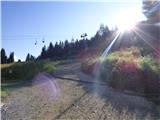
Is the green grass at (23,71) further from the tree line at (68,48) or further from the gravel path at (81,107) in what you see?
the tree line at (68,48)

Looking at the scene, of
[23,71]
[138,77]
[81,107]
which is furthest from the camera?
[23,71]

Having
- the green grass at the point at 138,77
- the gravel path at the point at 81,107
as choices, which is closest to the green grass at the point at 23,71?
the green grass at the point at 138,77

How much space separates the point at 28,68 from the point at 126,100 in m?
21.5

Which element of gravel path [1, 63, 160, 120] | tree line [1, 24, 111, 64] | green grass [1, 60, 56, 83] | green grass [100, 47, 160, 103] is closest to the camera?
gravel path [1, 63, 160, 120]

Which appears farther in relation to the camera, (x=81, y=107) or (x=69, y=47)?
(x=69, y=47)

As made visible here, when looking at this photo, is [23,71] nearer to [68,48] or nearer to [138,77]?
[138,77]

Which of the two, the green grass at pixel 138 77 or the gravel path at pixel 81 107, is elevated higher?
the green grass at pixel 138 77

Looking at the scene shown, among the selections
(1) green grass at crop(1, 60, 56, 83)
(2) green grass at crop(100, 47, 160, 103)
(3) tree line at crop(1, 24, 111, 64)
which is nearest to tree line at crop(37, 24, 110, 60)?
(3) tree line at crop(1, 24, 111, 64)

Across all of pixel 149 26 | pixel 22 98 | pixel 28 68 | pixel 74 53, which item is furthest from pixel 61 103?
pixel 74 53

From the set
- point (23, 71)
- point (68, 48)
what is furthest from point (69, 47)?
point (23, 71)

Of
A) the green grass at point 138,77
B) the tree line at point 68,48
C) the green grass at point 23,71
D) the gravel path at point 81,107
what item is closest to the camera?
the gravel path at point 81,107

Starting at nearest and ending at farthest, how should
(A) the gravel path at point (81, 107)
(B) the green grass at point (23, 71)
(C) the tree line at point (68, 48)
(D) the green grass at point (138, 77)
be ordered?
(A) the gravel path at point (81, 107)
(D) the green grass at point (138, 77)
(B) the green grass at point (23, 71)
(C) the tree line at point (68, 48)

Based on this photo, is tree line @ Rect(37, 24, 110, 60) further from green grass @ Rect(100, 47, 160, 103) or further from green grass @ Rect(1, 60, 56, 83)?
green grass @ Rect(100, 47, 160, 103)

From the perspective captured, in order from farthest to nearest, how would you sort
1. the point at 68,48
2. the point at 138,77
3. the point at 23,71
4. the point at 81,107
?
1. the point at 68,48
2. the point at 23,71
3. the point at 138,77
4. the point at 81,107
